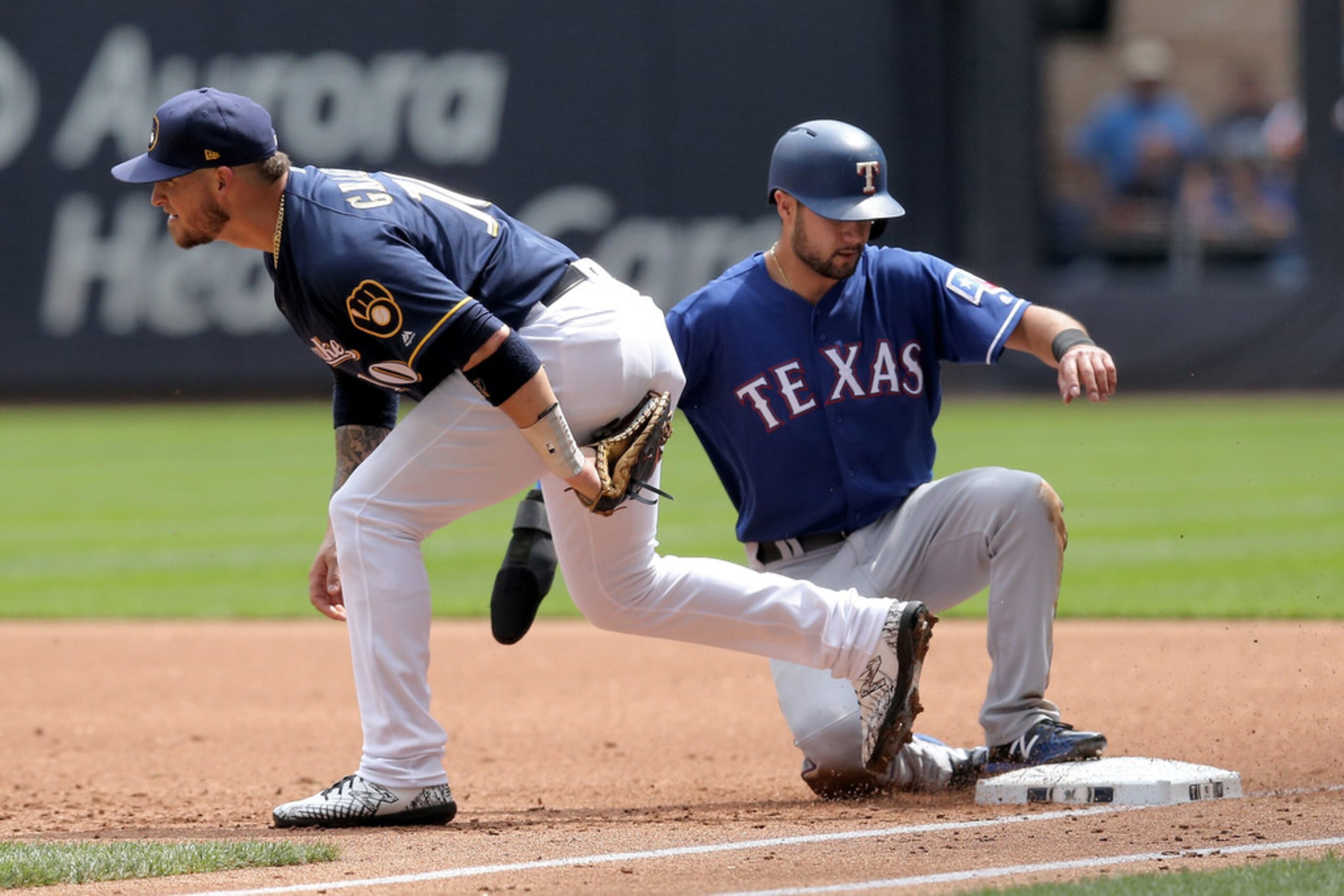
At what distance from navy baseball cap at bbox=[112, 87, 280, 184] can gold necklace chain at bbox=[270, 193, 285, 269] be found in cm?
9

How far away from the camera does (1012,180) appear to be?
57.7ft

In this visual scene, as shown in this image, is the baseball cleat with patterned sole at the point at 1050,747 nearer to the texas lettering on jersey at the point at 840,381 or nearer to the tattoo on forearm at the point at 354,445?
the texas lettering on jersey at the point at 840,381

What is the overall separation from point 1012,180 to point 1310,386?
3376 millimetres

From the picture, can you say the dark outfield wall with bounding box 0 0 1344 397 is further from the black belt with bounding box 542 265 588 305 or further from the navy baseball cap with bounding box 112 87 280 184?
the navy baseball cap with bounding box 112 87 280 184

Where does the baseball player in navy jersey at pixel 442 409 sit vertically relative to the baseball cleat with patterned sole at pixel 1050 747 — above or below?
above

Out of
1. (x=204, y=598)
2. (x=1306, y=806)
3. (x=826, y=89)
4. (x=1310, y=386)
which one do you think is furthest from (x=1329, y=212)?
(x=1306, y=806)

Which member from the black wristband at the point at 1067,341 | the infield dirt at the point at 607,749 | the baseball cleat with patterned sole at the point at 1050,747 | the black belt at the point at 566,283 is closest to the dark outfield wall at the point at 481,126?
the infield dirt at the point at 607,749

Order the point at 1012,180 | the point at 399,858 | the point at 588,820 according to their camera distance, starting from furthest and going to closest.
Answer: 1. the point at 1012,180
2. the point at 588,820
3. the point at 399,858

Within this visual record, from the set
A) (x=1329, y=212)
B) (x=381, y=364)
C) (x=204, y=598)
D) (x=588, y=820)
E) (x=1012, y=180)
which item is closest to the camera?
(x=381, y=364)

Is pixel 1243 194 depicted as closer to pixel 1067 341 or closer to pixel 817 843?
pixel 1067 341

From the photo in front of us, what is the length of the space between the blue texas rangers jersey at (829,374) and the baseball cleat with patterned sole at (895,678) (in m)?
0.53

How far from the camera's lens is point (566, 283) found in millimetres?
3867

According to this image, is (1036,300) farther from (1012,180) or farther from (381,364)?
(381,364)

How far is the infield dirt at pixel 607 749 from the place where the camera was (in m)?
3.38
